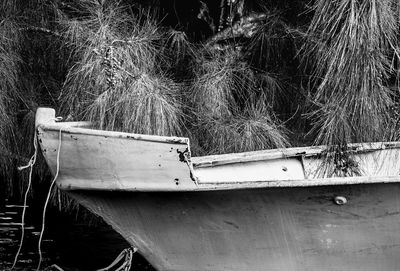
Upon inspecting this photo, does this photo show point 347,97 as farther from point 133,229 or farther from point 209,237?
point 133,229

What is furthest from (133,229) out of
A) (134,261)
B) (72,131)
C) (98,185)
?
(134,261)

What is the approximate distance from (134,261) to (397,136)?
1.73 metres

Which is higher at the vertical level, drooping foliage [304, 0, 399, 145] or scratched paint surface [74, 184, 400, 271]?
drooping foliage [304, 0, 399, 145]

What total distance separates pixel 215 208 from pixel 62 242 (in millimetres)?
1815

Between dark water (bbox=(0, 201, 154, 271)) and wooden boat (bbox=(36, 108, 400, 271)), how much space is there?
0.88m

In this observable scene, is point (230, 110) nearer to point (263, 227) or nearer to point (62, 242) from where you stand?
point (62, 242)

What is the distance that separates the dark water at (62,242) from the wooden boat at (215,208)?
88 cm

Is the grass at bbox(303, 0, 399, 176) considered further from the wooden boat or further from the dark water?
the dark water

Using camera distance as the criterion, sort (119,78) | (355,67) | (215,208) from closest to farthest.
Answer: (215,208) → (355,67) → (119,78)

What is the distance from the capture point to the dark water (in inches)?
160

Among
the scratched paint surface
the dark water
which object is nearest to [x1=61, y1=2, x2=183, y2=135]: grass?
the dark water

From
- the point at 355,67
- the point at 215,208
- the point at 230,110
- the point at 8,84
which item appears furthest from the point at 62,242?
the point at 355,67

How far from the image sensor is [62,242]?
457 centimetres

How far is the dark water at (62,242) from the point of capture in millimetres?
4066
